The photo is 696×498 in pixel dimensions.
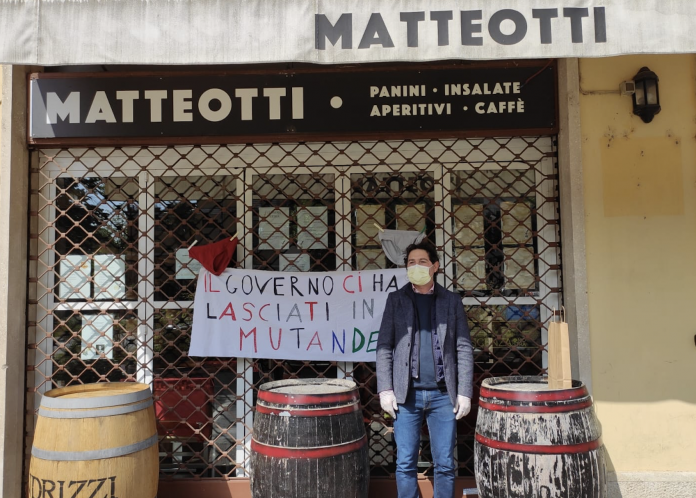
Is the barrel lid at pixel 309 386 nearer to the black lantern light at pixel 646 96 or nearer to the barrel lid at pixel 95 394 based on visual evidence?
the barrel lid at pixel 95 394

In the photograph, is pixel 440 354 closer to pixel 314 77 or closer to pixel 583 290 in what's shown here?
A: pixel 583 290

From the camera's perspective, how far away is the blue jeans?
121 inches

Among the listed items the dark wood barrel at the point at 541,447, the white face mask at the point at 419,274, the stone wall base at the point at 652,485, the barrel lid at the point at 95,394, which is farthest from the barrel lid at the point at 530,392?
the barrel lid at the point at 95,394

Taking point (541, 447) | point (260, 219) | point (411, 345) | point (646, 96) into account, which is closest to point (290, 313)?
point (260, 219)

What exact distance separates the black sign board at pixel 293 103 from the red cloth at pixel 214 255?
836 millimetres

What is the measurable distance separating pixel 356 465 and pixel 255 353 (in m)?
1.24

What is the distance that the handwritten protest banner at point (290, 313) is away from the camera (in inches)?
152

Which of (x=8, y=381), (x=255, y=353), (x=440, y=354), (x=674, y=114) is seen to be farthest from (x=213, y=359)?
(x=674, y=114)

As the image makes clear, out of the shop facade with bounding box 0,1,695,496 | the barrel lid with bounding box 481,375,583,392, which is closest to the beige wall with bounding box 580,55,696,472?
the shop facade with bounding box 0,1,695,496

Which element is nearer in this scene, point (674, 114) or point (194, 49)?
point (194, 49)

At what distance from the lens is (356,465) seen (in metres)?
2.99

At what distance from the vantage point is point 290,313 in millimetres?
3920

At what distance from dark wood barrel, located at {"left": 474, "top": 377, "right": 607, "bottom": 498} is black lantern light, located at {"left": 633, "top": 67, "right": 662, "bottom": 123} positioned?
6.68 feet

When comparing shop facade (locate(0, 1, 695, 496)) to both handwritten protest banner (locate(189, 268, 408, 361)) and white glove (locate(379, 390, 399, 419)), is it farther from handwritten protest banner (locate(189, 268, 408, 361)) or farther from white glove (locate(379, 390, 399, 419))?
white glove (locate(379, 390, 399, 419))
